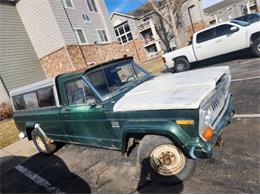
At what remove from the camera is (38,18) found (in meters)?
18.2

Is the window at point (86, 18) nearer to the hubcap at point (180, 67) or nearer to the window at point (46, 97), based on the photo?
the hubcap at point (180, 67)

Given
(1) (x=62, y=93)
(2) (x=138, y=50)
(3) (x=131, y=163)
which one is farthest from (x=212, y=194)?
(2) (x=138, y=50)

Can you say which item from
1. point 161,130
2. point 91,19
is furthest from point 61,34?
point 161,130

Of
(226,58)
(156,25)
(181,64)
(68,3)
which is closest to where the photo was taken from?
(226,58)

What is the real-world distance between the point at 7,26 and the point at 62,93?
50.9 feet

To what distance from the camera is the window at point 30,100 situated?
20.3ft

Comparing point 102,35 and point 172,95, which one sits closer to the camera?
point 172,95

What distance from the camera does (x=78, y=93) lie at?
15.6 feet

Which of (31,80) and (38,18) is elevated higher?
(38,18)

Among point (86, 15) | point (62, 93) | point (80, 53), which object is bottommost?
point (62, 93)

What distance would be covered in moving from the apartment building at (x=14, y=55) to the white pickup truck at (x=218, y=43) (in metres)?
11.6

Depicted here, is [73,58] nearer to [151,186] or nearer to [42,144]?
[42,144]

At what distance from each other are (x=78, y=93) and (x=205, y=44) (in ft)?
27.5

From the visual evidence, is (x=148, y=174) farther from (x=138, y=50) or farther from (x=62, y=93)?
(x=138, y=50)
